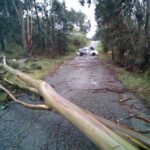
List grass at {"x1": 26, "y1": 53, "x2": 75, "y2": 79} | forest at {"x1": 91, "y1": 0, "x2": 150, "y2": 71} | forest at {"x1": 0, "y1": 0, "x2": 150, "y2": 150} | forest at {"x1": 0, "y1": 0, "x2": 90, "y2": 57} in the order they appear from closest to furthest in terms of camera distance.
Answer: forest at {"x1": 0, "y1": 0, "x2": 150, "y2": 150}, forest at {"x1": 91, "y1": 0, "x2": 150, "y2": 71}, grass at {"x1": 26, "y1": 53, "x2": 75, "y2": 79}, forest at {"x1": 0, "y1": 0, "x2": 90, "y2": 57}

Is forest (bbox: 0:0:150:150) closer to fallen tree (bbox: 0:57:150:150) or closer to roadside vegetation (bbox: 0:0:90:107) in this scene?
fallen tree (bbox: 0:57:150:150)

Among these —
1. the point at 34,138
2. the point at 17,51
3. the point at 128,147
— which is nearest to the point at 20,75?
the point at 34,138

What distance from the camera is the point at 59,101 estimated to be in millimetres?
4195

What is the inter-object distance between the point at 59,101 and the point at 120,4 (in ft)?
42.2

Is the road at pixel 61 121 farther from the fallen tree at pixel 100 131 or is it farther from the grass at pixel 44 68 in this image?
the grass at pixel 44 68

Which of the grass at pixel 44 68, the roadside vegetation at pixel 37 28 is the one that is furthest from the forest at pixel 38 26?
the grass at pixel 44 68

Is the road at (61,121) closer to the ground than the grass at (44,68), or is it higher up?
higher up

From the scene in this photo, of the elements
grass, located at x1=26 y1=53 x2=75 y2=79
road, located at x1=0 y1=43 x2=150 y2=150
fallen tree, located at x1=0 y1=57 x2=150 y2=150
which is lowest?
grass, located at x1=26 y1=53 x2=75 y2=79

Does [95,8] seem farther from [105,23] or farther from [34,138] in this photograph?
[34,138]

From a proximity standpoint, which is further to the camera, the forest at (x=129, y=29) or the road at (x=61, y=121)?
the forest at (x=129, y=29)

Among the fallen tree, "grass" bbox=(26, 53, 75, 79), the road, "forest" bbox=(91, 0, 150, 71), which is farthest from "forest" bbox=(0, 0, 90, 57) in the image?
the fallen tree

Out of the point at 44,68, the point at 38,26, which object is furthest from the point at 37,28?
the point at 44,68

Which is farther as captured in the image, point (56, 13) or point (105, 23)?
point (56, 13)

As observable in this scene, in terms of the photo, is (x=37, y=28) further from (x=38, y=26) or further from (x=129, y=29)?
(x=129, y=29)
